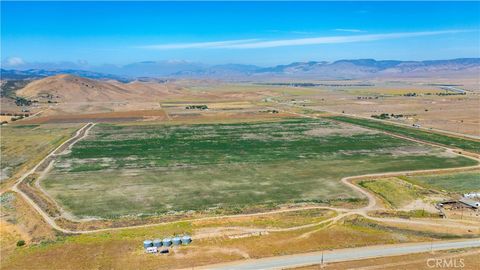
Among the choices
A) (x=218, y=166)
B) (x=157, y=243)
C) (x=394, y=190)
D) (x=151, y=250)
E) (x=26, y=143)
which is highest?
(x=26, y=143)

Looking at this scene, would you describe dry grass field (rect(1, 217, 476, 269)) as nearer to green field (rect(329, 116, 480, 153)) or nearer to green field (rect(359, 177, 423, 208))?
green field (rect(359, 177, 423, 208))

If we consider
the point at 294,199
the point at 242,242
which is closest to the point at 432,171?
the point at 294,199

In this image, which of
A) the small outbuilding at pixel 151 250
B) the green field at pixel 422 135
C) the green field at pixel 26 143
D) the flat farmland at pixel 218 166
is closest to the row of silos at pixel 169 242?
the small outbuilding at pixel 151 250

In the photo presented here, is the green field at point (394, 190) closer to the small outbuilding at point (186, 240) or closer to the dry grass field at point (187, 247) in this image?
the dry grass field at point (187, 247)

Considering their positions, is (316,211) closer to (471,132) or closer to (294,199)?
(294,199)

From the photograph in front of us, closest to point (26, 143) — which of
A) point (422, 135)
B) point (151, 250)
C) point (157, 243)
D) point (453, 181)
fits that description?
point (157, 243)

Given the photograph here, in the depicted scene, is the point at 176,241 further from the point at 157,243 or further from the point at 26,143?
the point at 26,143

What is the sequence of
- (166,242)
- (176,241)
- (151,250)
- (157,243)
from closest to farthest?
A: (151,250) → (157,243) → (166,242) → (176,241)
